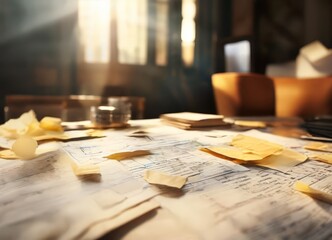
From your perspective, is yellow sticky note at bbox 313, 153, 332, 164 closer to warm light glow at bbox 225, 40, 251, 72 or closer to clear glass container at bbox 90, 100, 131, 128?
clear glass container at bbox 90, 100, 131, 128

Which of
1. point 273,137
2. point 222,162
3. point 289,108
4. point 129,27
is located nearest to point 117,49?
point 129,27

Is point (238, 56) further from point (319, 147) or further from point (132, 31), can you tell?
point (319, 147)

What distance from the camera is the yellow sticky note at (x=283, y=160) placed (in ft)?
1.51

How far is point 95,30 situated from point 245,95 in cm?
184

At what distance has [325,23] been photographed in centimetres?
214

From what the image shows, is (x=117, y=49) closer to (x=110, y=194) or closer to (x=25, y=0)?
(x=25, y=0)

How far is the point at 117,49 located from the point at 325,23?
77.1 inches

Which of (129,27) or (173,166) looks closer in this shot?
(173,166)

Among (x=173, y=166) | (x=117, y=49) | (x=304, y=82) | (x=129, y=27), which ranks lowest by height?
(x=173, y=166)

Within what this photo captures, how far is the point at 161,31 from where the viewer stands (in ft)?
9.73

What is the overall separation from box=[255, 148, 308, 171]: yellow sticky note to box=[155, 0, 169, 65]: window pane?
257 cm

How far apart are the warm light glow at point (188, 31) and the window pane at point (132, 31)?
1.53 feet

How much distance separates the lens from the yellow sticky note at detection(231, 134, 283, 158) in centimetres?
53

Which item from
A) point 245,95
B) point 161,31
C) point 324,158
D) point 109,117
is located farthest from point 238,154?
point 161,31
